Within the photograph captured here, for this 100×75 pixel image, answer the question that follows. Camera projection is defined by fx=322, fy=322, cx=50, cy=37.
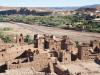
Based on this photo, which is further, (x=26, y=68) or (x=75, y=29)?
(x=75, y=29)

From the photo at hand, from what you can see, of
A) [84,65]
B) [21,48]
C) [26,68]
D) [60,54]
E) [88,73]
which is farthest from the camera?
[21,48]

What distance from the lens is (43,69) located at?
23.6 meters

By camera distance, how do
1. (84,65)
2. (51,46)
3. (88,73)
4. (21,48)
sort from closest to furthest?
1. (88,73)
2. (84,65)
3. (21,48)
4. (51,46)

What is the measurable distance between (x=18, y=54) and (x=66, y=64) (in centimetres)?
539

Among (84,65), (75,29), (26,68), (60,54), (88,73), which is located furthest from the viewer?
(75,29)

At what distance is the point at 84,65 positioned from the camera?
24875mm

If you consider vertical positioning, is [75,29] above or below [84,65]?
below

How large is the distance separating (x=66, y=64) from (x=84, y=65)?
139 centimetres

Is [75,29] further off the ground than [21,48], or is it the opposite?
[21,48]

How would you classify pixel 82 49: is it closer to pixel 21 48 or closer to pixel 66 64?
pixel 66 64

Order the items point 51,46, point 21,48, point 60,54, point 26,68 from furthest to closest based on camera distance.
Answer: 1. point 51,46
2. point 21,48
3. point 60,54
4. point 26,68

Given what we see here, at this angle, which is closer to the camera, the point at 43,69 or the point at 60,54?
the point at 43,69

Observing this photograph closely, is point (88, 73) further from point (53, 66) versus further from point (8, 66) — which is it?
point (8, 66)

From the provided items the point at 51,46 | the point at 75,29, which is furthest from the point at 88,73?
the point at 75,29
